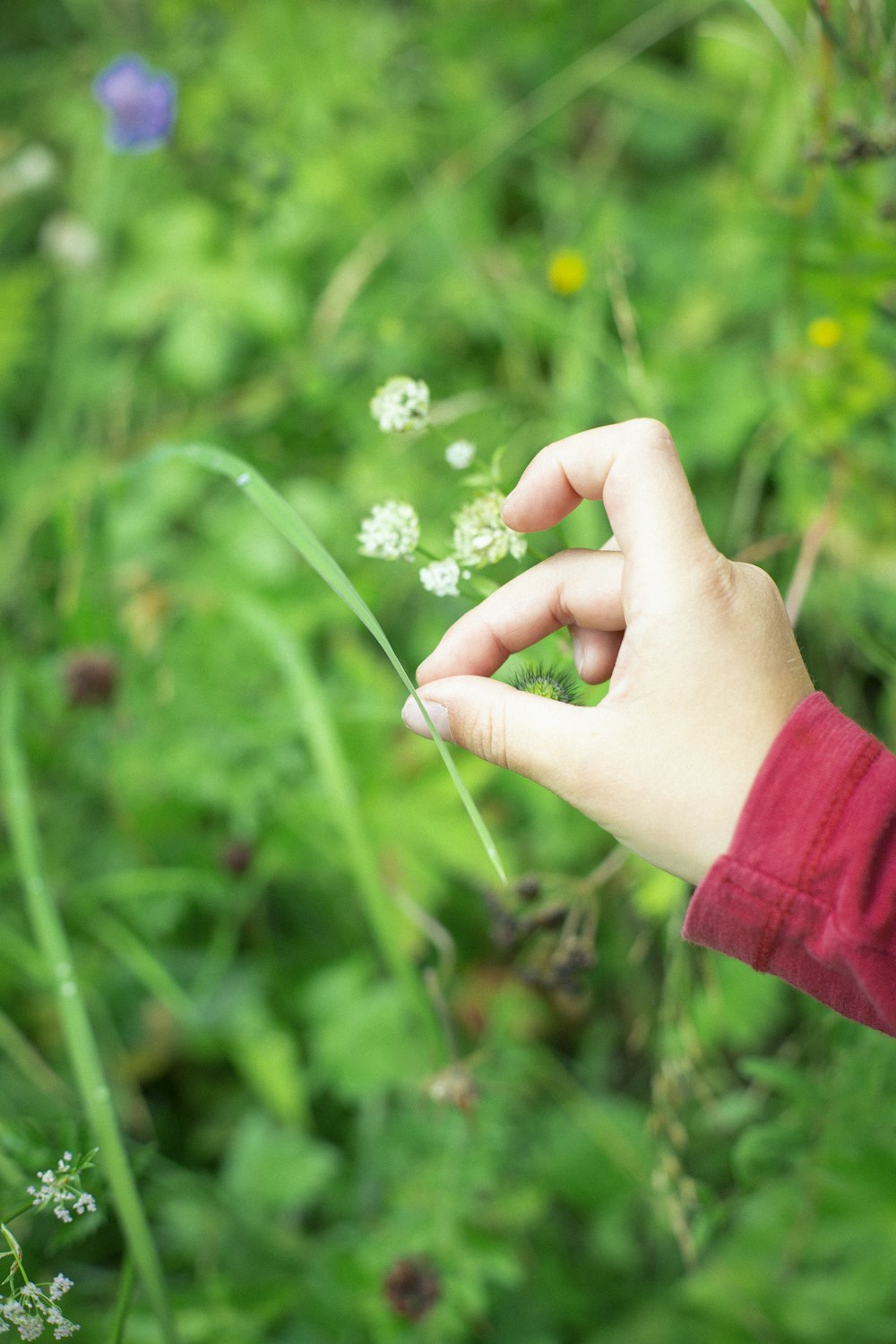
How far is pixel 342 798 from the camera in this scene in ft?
3.60

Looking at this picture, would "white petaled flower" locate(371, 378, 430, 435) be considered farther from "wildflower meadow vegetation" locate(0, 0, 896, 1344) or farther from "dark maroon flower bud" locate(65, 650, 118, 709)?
"dark maroon flower bud" locate(65, 650, 118, 709)

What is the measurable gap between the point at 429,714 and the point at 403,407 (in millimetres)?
238

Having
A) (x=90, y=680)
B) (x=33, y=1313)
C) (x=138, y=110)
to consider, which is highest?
(x=138, y=110)

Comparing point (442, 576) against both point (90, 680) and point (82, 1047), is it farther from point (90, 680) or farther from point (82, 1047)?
point (90, 680)

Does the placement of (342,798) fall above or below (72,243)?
below

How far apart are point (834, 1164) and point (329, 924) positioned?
0.83 m

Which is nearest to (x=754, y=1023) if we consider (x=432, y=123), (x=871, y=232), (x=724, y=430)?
(x=724, y=430)

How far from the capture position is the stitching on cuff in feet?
1.94

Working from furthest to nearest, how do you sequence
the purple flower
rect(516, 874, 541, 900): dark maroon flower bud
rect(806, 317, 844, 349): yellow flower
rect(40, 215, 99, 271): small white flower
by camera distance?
rect(40, 215, 99, 271): small white flower, the purple flower, rect(806, 317, 844, 349): yellow flower, rect(516, 874, 541, 900): dark maroon flower bud

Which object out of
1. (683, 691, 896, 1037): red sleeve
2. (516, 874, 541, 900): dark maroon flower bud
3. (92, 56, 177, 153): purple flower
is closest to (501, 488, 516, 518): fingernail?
(683, 691, 896, 1037): red sleeve

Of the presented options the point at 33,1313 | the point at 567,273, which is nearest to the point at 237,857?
the point at 33,1313

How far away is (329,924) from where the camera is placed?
61.4 inches

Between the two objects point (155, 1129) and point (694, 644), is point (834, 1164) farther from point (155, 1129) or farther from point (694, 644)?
point (155, 1129)

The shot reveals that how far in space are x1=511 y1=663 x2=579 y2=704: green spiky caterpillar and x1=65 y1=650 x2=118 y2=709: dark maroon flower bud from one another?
0.82 m
